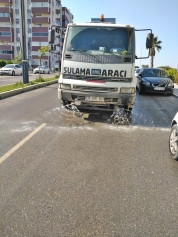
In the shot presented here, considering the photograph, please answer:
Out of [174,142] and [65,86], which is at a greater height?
[65,86]

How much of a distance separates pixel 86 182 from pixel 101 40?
4310 millimetres

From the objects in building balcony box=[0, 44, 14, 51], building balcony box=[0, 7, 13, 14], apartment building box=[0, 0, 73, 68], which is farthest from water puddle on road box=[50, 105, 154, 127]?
building balcony box=[0, 7, 13, 14]

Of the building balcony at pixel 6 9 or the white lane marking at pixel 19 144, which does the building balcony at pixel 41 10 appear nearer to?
the building balcony at pixel 6 9

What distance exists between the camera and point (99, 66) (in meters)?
5.83

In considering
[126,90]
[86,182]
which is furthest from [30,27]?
[86,182]

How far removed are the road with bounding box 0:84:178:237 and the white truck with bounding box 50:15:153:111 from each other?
91 cm

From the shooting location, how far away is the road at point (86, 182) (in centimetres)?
226

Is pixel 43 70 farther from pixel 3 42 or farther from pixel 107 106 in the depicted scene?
pixel 107 106

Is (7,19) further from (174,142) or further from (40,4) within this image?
(174,142)

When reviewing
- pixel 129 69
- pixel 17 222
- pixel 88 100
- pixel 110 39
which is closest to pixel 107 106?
pixel 88 100

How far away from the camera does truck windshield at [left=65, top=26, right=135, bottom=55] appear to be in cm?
598

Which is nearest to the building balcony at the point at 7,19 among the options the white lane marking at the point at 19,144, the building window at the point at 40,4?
the building window at the point at 40,4

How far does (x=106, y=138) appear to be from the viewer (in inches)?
194

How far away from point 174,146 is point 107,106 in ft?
8.60
